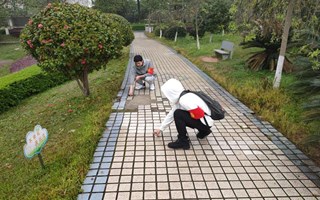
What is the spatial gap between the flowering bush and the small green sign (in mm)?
1954

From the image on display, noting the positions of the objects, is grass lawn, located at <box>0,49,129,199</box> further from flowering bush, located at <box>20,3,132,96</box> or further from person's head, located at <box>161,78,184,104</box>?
person's head, located at <box>161,78,184,104</box>

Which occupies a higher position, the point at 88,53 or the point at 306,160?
the point at 88,53

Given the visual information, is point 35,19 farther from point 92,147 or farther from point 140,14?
point 140,14

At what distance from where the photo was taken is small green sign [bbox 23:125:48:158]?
Answer: 104 inches

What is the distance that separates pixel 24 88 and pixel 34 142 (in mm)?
5284

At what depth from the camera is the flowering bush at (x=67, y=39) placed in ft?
14.2

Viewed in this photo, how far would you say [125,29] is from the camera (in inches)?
424

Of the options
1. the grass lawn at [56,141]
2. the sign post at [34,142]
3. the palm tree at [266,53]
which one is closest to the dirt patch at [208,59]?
the palm tree at [266,53]

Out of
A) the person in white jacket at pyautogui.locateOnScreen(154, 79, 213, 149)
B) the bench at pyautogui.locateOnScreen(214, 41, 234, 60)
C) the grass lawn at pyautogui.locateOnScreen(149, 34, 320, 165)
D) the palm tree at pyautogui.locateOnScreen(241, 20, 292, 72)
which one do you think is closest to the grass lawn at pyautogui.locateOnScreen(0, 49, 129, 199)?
the person in white jacket at pyautogui.locateOnScreen(154, 79, 213, 149)

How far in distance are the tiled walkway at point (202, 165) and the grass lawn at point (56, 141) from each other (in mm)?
183

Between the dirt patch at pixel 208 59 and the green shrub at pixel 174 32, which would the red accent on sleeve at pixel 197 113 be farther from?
the green shrub at pixel 174 32

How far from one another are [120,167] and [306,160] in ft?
7.91

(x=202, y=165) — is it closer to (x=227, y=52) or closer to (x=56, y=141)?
(x=56, y=141)

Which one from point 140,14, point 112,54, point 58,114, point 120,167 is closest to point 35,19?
point 112,54
